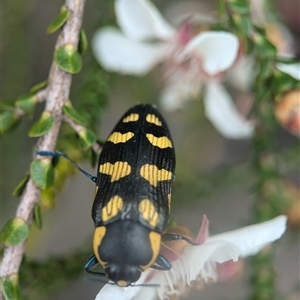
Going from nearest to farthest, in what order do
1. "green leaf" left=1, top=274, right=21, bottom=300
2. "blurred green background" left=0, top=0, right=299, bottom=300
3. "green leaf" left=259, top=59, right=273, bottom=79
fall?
"green leaf" left=1, top=274, right=21, bottom=300 → "green leaf" left=259, top=59, right=273, bottom=79 → "blurred green background" left=0, top=0, right=299, bottom=300

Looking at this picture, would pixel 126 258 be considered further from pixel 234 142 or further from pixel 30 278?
pixel 234 142

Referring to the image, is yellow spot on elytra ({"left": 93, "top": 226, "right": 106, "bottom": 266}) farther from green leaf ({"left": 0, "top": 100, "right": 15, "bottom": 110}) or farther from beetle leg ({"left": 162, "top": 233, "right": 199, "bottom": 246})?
green leaf ({"left": 0, "top": 100, "right": 15, "bottom": 110})

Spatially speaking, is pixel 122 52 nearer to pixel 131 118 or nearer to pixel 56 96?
pixel 131 118

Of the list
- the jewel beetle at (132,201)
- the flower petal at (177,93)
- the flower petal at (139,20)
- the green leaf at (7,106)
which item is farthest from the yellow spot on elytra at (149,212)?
the flower petal at (177,93)

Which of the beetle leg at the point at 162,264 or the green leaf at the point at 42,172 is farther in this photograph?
the beetle leg at the point at 162,264

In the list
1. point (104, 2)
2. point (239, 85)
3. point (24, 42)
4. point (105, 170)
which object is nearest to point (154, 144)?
point (105, 170)

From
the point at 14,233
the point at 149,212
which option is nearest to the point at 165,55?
the point at 149,212

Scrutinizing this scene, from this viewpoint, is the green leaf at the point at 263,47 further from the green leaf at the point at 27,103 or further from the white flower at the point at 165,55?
the green leaf at the point at 27,103

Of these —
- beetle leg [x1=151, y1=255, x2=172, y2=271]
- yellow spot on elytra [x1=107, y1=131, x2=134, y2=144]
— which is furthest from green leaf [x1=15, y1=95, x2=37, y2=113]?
beetle leg [x1=151, y1=255, x2=172, y2=271]
